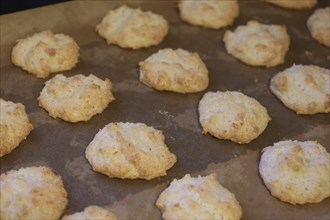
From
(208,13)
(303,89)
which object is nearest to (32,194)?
(303,89)

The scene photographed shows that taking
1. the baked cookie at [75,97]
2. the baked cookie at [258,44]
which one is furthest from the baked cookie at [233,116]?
the baked cookie at [75,97]

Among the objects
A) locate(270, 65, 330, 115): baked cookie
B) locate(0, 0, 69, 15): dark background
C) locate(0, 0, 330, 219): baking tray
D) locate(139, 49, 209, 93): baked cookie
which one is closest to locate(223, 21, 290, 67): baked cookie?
locate(0, 0, 330, 219): baking tray

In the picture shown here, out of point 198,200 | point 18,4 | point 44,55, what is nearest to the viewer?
point 198,200

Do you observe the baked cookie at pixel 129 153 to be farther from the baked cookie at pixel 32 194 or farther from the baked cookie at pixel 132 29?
the baked cookie at pixel 132 29

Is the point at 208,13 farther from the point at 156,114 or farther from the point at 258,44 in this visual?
the point at 156,114

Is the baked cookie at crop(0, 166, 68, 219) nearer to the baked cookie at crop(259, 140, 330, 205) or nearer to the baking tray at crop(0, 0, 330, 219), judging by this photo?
the baking tray at crop(0, 0, 330, 219)

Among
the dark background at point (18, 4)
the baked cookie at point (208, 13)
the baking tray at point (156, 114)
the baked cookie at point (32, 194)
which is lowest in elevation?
the baking tray at point (156, 114)

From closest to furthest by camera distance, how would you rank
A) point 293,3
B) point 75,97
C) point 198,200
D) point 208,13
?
point 198,200, point 75,97, point 208,13, point 293,3
